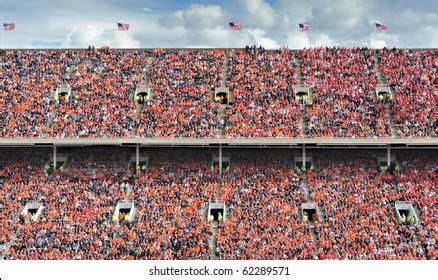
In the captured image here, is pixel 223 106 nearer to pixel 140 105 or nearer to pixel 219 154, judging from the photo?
pixel 219 154

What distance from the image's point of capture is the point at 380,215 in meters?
41.8

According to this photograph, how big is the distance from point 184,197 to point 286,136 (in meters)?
9.29

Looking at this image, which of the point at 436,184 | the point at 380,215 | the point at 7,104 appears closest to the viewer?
the point at 380,215

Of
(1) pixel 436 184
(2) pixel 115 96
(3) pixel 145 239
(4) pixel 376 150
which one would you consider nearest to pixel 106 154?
(2) pixel 115 96

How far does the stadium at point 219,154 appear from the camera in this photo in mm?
39781

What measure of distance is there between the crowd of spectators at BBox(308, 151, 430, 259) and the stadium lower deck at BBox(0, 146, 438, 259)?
0.25 feet

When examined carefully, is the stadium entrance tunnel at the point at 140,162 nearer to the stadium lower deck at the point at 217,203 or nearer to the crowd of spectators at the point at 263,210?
the stadium lower deck at the point at 217,203

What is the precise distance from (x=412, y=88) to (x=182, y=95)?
1921 centimetres

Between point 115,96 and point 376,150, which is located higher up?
point 115,96

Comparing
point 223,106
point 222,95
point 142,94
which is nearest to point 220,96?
point 222,95

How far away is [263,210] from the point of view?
140 ft

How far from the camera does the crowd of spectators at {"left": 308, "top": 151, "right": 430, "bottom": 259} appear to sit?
3828 cm

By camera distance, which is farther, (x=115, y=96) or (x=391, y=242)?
(x=115, y=96)

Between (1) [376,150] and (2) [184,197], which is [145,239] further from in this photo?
(1) [376,150]
